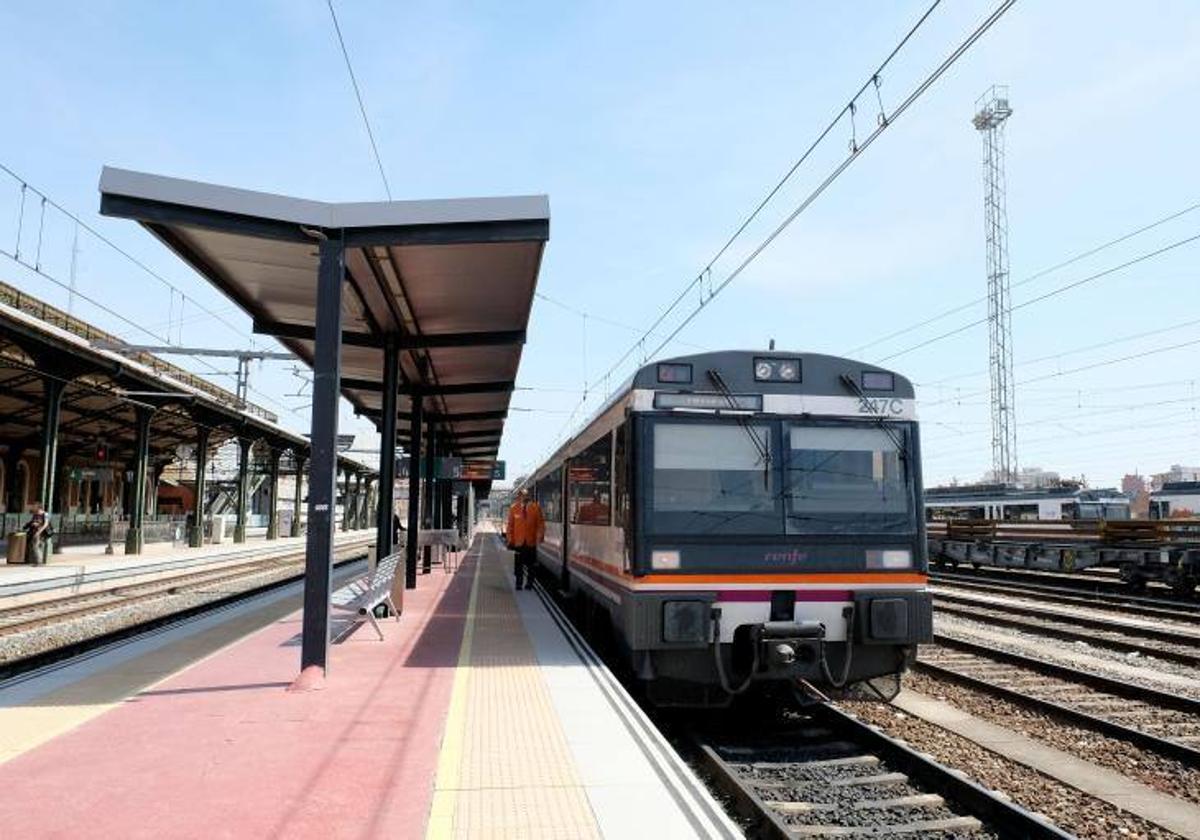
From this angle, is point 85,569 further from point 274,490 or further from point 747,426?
point 274,490

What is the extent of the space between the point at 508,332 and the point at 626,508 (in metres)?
5.99

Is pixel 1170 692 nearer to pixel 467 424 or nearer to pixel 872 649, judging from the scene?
pixel 872 649

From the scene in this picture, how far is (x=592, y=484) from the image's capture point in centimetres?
1023

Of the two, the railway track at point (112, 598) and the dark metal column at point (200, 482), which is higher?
the dark metal column at point (200, 482)

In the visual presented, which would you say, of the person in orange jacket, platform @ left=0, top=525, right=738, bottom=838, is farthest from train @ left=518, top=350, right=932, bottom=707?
the person in orange jacket

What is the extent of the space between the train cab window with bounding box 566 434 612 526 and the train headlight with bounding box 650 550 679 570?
57.1 inches

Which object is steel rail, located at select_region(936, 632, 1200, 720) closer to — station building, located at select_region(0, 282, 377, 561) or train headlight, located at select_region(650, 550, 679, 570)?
train headlight, located at select_region(650, 550, 679, 570)

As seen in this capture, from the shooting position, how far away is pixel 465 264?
10117 millimetres

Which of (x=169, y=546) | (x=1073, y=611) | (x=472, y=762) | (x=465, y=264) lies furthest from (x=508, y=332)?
(x=169, y=546)

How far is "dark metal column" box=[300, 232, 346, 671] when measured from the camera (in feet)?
26.3

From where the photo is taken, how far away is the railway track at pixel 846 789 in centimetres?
520

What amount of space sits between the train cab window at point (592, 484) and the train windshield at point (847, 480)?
6.30 ft

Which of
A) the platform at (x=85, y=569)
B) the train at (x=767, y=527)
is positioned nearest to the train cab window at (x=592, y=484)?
the train at (x=767, y=527)

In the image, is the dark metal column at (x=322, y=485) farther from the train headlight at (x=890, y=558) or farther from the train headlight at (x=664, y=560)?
the train headlight at (x=890, y=558)
